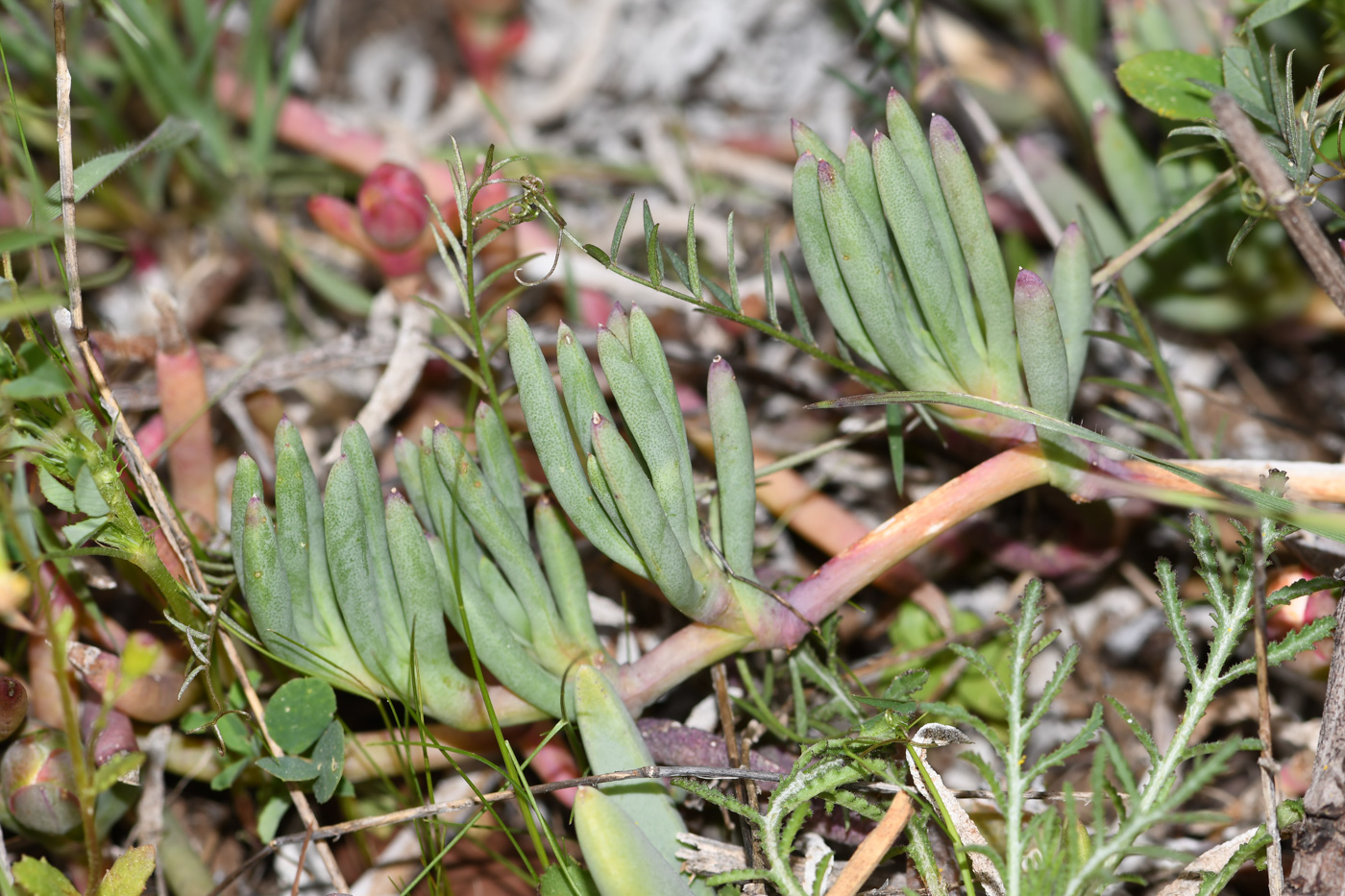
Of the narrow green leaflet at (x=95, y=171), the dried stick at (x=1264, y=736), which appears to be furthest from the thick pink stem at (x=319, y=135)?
the dried stick at (x=1264, y=736)

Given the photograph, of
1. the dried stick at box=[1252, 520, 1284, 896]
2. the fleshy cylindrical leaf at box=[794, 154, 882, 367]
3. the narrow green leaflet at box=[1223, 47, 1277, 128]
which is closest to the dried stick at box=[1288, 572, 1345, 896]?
the dried stick at box=[1252, 520, 1284, 896]

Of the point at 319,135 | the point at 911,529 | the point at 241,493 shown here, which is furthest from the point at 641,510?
the point at 319,135

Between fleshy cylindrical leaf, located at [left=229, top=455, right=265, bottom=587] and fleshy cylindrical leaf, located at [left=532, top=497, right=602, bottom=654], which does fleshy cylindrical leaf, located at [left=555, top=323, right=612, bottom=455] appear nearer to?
fleshy cylindrical leaf, located at [left=532, top=497, right=602, bottom=654]

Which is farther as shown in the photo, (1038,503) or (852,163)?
(1038,503)

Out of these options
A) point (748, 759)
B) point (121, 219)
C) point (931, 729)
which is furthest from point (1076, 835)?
point (121, 219)

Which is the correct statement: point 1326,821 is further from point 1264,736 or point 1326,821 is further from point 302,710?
point 302,710

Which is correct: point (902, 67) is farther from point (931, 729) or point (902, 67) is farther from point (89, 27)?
point (89, 27)
